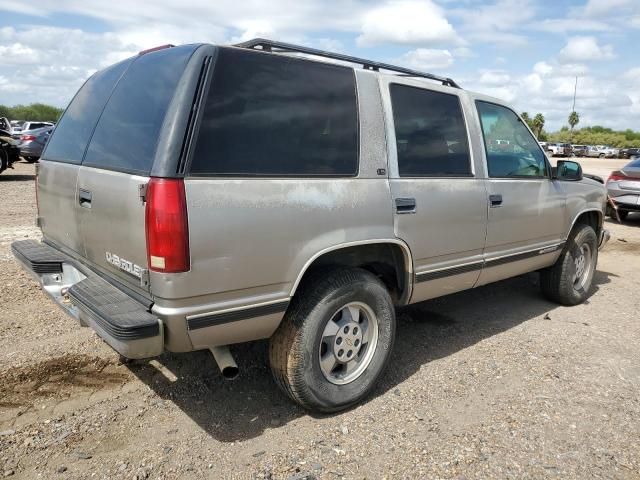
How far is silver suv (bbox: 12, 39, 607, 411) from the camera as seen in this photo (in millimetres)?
2477

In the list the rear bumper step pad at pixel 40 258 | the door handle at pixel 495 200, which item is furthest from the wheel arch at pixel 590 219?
the rear bumper step pad at pixel 40 258

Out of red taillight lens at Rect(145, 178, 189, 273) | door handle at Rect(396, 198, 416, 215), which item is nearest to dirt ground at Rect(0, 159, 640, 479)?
red taillight lens at Rect(145, 178, 189, 273)

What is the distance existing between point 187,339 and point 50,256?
57.8 inches

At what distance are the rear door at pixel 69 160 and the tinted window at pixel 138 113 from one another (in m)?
0.17

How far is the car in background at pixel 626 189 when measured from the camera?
10555mm

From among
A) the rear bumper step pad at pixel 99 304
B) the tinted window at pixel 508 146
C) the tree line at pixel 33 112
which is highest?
the tree line at pixel 33 112

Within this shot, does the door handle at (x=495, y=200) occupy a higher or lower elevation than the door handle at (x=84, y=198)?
lower

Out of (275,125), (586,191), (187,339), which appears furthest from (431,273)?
(586,191)

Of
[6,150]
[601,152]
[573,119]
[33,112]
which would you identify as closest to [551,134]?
[573,119]

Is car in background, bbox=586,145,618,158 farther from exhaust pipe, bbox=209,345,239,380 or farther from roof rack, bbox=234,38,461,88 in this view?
exhaust pipe, bbox=209,345,239,380

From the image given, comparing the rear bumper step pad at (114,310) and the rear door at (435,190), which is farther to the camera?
the rear door at (435,190)

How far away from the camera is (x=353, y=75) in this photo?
3213 mm

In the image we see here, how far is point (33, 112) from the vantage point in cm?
7681

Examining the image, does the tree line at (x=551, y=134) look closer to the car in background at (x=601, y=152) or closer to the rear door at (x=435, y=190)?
the car in background at (x=601, y=152)
